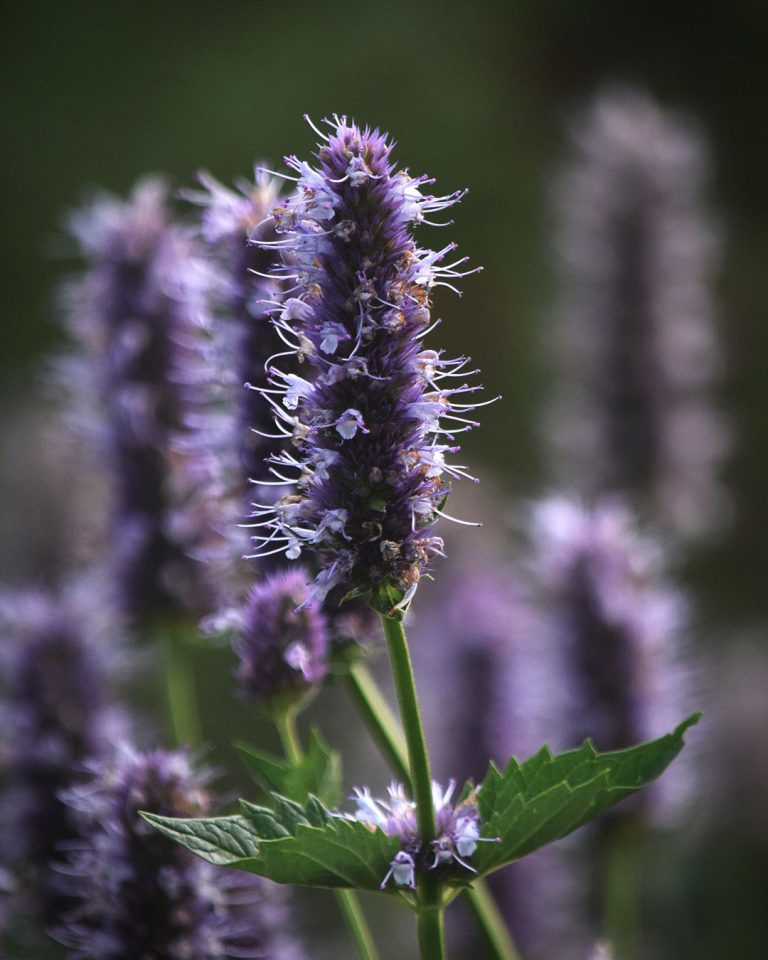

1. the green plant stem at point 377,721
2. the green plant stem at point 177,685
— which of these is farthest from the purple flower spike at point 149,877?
the green plant stem at point 177,685

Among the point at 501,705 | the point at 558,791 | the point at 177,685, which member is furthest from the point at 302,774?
the point at 501,705

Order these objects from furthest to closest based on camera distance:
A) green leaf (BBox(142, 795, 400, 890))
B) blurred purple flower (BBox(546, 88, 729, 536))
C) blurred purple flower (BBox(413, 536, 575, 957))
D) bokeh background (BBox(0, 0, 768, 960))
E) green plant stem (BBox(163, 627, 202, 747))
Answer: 1. bokeh background (BBox(0, 0, 768, 960))
2. blurred purple flower (BBox(546, 88, 729, 536))
3. blurred purple flower (BBox(413, 536, 575, 957))
4. green plant stem (BBox(163, 627, 202, 747))
5. green leaf (BBox(142, 795, 400, 890))

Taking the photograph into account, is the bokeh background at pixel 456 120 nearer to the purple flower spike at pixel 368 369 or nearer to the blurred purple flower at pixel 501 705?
the blurred purple flower at pixel 501 705

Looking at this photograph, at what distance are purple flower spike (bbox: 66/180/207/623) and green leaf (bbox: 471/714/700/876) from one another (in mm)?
1023

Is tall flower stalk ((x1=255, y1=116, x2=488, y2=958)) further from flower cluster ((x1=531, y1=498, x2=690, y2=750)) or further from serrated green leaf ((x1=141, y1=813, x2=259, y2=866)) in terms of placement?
flower cluster ((x1=531, y1=498, x2=690, y2=750))

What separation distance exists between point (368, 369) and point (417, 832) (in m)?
0.48

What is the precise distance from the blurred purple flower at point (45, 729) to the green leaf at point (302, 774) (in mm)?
485

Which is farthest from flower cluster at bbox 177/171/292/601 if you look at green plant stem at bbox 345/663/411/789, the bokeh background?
the bokeh background

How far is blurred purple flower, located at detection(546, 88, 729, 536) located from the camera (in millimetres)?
3752

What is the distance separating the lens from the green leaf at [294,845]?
1233 mm

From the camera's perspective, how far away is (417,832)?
4.42 ft

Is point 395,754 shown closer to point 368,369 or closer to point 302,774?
point 302,774

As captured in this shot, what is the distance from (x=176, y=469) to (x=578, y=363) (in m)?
2.02

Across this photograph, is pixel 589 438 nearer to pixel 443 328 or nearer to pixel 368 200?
pixel 443 328
